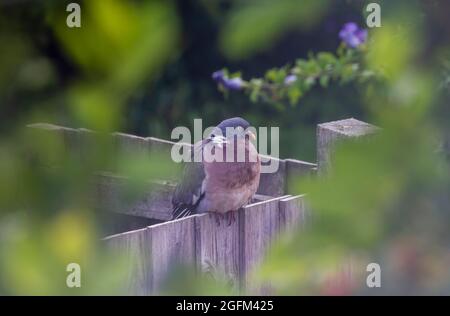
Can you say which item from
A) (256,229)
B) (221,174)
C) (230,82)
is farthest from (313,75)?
(256,229)

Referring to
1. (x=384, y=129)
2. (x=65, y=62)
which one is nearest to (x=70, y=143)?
(x=65, y=62)

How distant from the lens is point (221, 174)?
3.10 m

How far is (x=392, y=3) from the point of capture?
833 millimetres

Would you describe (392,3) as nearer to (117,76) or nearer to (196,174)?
(117,76)

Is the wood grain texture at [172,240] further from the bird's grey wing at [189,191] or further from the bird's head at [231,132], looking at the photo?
the bird's head at [231,132]

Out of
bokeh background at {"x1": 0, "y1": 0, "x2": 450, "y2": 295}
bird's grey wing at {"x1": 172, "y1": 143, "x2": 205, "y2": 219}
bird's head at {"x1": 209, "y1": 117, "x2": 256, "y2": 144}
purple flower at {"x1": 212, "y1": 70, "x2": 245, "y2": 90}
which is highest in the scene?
purple flower at {"x1": 212, "y1": 70, "x2": 245, "y2": 90}

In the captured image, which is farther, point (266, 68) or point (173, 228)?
point (266, 68)

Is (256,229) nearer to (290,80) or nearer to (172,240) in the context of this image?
(172,240)

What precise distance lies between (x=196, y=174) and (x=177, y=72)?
78.5 inches

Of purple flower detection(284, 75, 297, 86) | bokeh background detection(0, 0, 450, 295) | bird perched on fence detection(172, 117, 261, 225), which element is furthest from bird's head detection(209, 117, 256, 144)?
bokeh background detection(0, 0, 450, 295)

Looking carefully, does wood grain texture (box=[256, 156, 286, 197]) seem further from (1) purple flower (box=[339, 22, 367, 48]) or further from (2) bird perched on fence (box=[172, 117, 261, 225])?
(1) purple flower (box=[339, 22, 367, 48])

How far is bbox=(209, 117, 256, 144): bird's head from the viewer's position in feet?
10.3

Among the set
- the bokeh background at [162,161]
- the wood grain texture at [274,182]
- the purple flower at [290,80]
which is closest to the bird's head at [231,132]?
the wood grain texture at [274,182]

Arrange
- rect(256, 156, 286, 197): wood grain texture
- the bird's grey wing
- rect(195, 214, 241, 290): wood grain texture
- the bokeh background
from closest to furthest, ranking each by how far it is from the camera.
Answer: the bokeh background
rect(195, 214, 241, 290): wood grain texture
the bird's grey wing
rect(256, 156, 286, 197): wood grain texture
